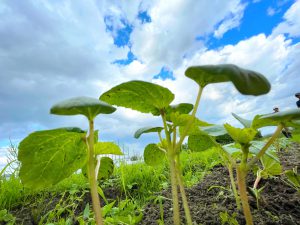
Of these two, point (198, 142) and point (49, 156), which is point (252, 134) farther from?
point (49, 156)

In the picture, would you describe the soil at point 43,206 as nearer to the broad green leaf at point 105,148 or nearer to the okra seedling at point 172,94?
the broad green leaf at point 105,148

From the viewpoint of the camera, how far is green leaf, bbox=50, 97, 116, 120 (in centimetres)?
74

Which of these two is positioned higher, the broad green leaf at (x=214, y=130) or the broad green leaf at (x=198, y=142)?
the broad green leaf at (x=198, y=142)

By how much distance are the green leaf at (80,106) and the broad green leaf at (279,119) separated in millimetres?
463

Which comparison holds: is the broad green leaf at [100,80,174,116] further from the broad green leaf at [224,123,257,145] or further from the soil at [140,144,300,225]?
the soil at [140,144,300,225]

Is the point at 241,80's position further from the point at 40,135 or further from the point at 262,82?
the point at 40,135

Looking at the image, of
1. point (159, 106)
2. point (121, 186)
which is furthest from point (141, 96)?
point (121, 186)

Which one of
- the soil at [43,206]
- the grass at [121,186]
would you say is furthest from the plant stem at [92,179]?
the grass at [121,186]

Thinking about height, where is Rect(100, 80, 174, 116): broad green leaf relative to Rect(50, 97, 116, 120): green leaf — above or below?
above

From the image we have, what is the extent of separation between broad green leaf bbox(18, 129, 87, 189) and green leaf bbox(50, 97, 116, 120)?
0.16m

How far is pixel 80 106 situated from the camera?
0.73 m

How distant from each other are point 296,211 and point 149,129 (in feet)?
3.10

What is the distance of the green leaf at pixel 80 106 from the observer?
74 centimetres

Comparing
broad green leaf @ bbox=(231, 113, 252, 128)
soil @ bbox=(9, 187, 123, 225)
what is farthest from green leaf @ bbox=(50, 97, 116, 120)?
soil @ bbox=(9, 187, 123, 225)
